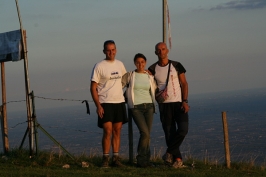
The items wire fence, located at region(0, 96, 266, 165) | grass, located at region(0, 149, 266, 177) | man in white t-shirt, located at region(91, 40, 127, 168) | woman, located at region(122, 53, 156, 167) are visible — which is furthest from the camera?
wire fence, located at region(0, 96, 266, 165)

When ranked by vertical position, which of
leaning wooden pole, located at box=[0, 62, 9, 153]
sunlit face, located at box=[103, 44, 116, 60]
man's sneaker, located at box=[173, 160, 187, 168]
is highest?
sunlit face, located at box=[103, 44, 116, 60]

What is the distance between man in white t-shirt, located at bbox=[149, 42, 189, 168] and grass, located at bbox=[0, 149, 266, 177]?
0.38 m

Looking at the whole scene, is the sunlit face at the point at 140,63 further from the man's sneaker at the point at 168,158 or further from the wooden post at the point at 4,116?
the wooden post at the point at 4,116

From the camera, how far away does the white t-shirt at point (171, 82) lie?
29.8 feet

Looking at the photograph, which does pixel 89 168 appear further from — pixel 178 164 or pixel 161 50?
pixel 161 50

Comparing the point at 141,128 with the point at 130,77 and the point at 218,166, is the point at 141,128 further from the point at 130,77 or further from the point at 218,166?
the point at 218,166

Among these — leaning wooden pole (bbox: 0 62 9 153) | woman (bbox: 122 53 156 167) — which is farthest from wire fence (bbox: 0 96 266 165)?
woman (bbox: 122 53 156 167)

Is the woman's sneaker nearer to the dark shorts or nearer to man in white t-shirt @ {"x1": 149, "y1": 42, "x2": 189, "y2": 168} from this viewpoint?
man in white t-shirt @ {"x1": 149, "y1": 42, "x2": 189, "y2": 168}

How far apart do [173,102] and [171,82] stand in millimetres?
378

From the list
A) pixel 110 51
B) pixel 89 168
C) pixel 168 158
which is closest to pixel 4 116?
pixel 89 168

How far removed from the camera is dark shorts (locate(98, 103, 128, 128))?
8844 mm

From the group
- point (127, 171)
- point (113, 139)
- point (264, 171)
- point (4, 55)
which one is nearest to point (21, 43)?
point (4, 55)

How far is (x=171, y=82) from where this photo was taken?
9062 mm

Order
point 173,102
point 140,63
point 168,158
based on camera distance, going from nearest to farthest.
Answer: point 140,63 → point 173,102 → point 168,158
